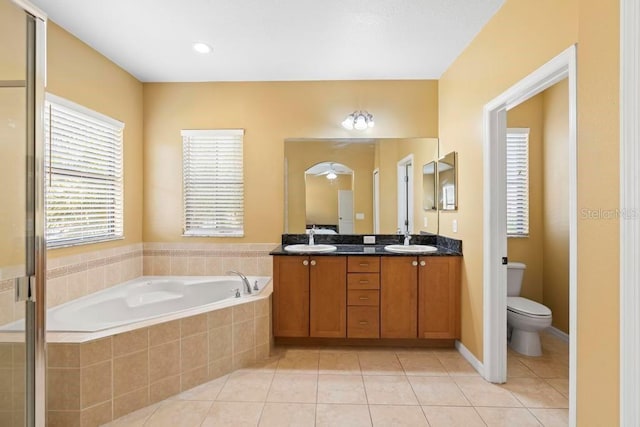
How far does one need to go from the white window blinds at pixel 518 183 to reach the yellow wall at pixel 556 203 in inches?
6.9

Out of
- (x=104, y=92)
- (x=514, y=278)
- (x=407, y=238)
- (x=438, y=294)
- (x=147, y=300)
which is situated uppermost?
(x=104, y=92)

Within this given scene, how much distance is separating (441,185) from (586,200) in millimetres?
2166

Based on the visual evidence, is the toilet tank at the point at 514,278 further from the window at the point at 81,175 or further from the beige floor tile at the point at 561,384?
the window at the point at 81,175

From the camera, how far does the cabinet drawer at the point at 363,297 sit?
2939 millimetres

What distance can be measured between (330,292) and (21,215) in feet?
7.15

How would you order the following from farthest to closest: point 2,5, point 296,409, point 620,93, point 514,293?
point 514,293 < point 296,409 < point 2,5 < point 620,93

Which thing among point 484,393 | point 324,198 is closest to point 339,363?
point 484,393

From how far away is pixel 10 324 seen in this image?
1.35 metres

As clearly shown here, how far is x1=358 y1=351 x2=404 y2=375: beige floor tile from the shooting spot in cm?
258

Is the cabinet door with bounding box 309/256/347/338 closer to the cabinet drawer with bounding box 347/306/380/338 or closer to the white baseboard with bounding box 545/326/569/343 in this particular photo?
the cabinet drawer with bounding box 347/306/380/338

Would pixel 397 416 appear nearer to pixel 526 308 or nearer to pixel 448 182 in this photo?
pixel 526 308

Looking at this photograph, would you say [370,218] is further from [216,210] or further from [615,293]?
[615,293]

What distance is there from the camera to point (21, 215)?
1.36 metres

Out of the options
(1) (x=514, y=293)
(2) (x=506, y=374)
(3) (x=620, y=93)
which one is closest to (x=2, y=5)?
(3) (x=620, y=93)
